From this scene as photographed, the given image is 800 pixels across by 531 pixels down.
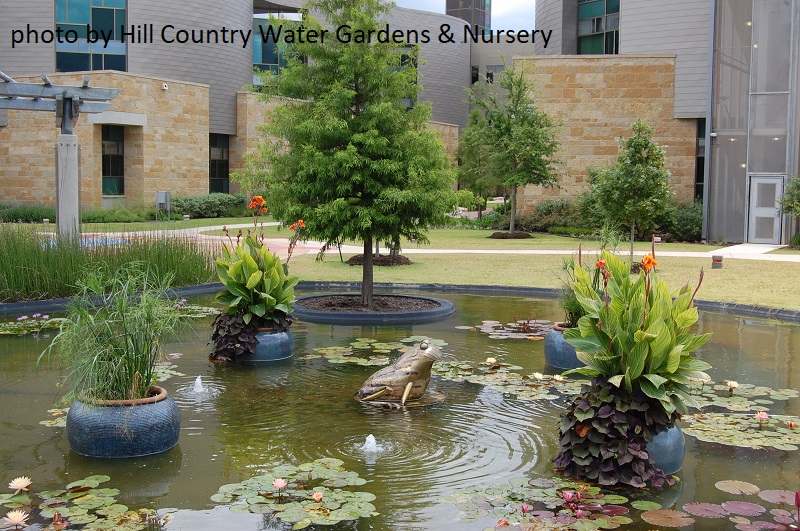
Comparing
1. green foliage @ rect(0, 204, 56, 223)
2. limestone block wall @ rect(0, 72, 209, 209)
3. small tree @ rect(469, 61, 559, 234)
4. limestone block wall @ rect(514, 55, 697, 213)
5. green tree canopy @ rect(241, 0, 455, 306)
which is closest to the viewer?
green tree canopy @ rect(241, 0, 455, 306)

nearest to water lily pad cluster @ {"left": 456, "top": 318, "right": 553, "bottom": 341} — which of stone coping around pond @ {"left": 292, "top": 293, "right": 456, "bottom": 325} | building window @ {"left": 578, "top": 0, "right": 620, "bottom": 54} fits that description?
stone coping around pond @ {"left": 292, "top": 293, "right": 456, "bottom": 325}

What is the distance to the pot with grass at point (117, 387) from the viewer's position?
620cm

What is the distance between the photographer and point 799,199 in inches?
1073

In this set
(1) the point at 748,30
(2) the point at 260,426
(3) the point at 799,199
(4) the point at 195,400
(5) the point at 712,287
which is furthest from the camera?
(1) the point at 748,30

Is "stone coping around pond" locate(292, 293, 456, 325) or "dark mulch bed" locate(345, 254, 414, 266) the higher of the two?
"dark mulch bed" locate(345, 254, 414, 266)

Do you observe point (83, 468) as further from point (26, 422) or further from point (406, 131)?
point (406, 131)

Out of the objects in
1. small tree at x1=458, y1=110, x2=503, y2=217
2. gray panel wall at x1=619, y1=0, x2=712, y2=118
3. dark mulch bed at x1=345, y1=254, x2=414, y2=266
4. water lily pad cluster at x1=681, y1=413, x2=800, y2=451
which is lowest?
water lily pad cluster at x1=681, y1=413, x2=800, y2=451

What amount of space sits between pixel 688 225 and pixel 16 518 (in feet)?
96.1

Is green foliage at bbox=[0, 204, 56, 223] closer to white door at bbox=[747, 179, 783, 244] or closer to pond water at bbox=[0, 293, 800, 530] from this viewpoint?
white door at bbox=[747, 179, 783, 244]

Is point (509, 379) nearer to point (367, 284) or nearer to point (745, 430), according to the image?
point (745, 430)

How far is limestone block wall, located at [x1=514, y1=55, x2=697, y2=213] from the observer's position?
33.8m

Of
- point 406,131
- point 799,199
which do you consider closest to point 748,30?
point 799,199

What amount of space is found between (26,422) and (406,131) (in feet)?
24.3

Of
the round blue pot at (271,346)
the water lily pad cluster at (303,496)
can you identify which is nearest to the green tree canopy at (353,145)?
the round blue pot at (271,346)
